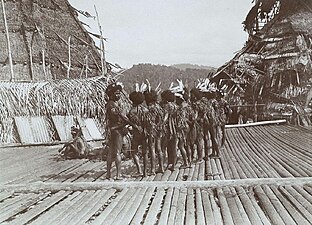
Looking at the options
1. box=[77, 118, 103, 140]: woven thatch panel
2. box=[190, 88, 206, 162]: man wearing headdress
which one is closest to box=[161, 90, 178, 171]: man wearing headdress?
box=[190, 88, 206, 162]: man wearing headdress

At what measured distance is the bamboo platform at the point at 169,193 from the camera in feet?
12.4

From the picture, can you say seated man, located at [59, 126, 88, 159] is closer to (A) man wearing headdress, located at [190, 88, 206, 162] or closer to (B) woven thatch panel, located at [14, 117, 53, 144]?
(A) man wearing headdress, located at [190, 88, 206, 162]

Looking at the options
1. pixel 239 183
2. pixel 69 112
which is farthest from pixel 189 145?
pixel 69 112

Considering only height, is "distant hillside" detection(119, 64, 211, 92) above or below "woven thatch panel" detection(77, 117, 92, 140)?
above

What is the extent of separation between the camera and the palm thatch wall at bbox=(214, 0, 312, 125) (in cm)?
1516

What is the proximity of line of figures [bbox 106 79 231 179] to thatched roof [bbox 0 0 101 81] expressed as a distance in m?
7.58

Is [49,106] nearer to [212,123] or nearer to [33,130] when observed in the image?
[33,130]

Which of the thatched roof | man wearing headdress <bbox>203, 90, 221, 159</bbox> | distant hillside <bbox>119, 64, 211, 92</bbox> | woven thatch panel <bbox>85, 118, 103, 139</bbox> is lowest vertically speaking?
woven thatch panel <bbox>85, 118, 103, 139</bbox>

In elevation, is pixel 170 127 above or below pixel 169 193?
above

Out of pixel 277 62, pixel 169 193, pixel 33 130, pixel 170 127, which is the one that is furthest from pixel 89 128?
pixel 277 62

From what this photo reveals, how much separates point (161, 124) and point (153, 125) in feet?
0.60

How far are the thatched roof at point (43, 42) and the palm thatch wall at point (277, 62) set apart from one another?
19.0 ft

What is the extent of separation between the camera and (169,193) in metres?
4.53

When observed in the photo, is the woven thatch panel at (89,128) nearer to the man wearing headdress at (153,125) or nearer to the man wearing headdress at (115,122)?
the man wearing headdress at (153,125)
